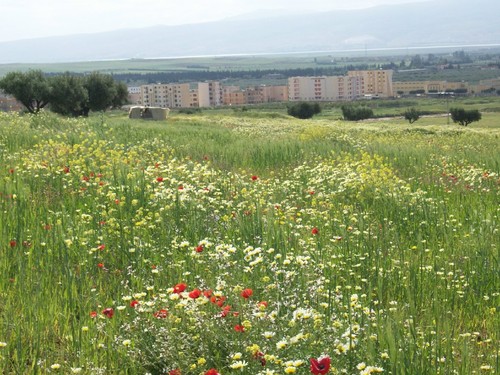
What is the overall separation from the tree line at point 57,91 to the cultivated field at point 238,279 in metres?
49.2

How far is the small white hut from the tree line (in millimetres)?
5981

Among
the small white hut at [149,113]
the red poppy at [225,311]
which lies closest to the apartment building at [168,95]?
the small white hut at [149,113]

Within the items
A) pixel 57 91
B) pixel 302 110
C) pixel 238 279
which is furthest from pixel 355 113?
pixel 238 279

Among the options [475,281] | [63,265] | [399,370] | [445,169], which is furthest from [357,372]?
[445,169]

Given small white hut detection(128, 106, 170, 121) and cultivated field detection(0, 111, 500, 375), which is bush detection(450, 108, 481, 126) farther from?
cultivated field detection(0, 111, 500, 375)

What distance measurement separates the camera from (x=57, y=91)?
5875cm

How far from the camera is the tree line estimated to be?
189 feet

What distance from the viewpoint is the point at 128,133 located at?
63.9 feet

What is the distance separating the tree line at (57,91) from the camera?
57688 millimetres

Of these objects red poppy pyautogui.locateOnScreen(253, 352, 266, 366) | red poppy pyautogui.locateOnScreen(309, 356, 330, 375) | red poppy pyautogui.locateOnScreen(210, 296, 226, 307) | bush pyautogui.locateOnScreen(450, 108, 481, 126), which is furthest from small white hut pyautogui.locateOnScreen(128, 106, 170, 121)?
red poppy pyautogui.locateOnScreen(309, 356, 330, 375)

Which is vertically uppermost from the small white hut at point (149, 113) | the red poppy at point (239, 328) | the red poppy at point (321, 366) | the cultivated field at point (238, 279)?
the red poppy at point (321, 366)

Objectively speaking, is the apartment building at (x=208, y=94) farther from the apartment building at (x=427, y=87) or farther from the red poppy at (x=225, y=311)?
the red poppy at (x=225, y=311)

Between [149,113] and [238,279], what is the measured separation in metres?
50.2

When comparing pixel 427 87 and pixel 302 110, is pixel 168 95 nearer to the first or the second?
pixel 427 87
